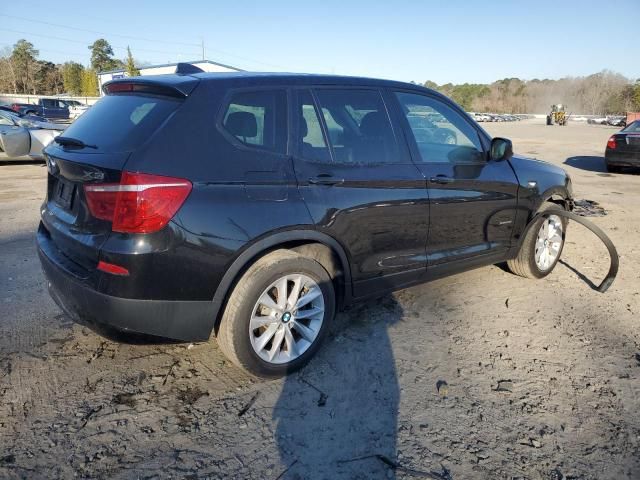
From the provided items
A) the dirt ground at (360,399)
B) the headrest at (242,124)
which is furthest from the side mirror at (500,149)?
the headrest at (242,124)

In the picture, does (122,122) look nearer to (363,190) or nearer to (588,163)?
(363,190)

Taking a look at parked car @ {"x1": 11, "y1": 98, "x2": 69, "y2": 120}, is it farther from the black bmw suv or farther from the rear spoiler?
the black bmw suv

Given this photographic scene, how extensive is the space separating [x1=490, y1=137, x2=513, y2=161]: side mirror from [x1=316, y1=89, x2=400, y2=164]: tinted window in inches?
43.6

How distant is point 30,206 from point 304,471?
6922 millimetres

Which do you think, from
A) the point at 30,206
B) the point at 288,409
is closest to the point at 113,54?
the point at 30,206

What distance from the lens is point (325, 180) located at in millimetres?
2914

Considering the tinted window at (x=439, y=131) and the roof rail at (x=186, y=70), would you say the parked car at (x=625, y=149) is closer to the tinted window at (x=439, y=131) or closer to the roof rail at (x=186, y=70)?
the tinted window at (x=439, y=131)

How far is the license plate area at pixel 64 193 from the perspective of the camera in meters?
2.67

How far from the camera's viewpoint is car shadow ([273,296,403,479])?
2273 mm

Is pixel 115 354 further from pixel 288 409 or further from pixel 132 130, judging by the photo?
pixel 132 130

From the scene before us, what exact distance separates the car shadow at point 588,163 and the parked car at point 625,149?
797 millimetres

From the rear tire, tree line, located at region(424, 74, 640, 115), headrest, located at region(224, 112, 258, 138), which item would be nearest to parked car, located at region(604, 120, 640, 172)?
the rear tire

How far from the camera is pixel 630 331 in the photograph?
12.0 ft

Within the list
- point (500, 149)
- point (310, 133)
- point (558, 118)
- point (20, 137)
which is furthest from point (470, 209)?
point (558, 118)
